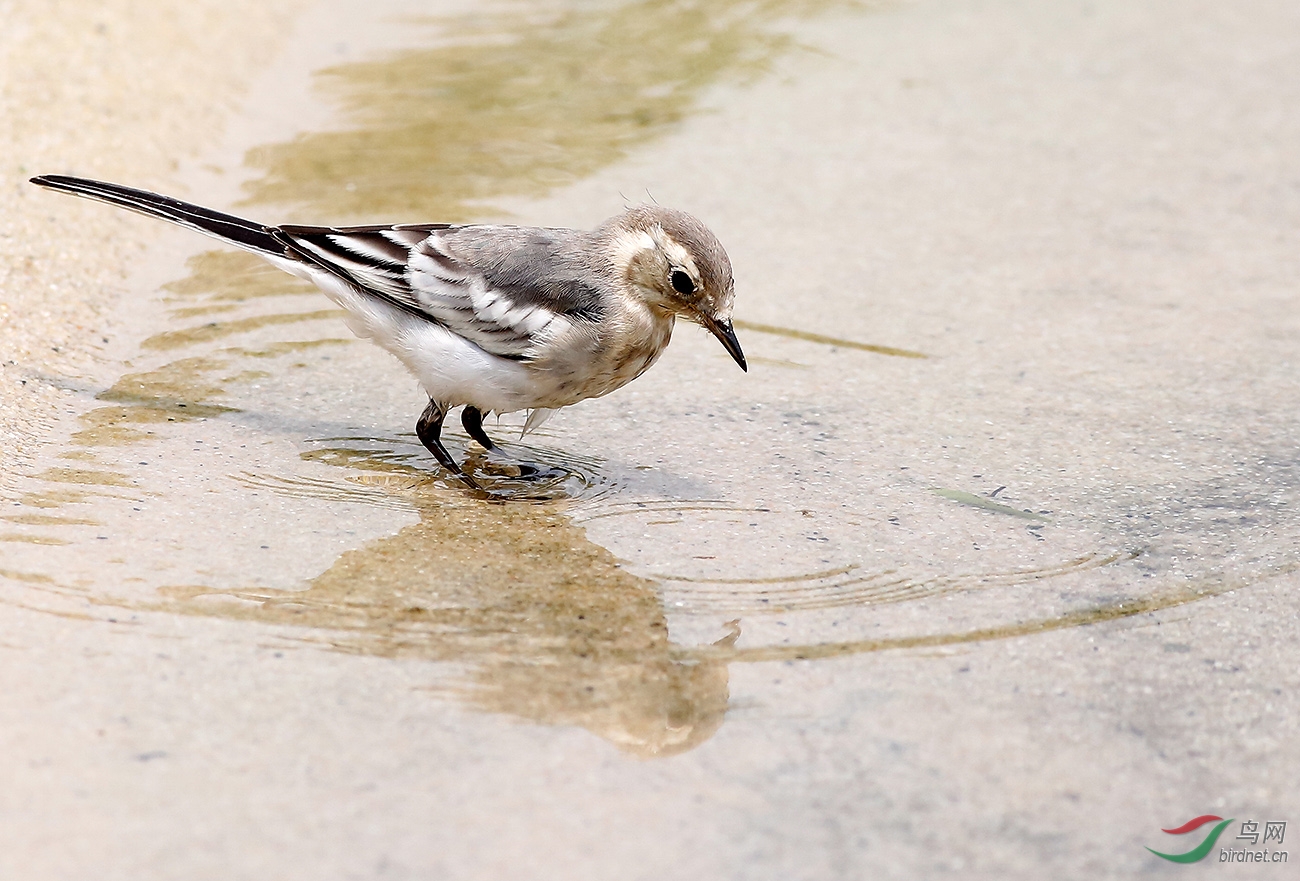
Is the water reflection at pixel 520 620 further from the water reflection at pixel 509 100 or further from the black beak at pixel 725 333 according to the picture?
the water reflection at pixel 509 100

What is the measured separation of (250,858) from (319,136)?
20.4 feet

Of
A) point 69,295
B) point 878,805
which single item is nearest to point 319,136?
point 69,295

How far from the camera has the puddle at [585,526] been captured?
13.8ft

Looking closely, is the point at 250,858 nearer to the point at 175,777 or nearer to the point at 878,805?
the point at 175,777

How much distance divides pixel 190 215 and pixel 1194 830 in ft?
14.9

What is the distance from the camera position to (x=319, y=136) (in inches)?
339

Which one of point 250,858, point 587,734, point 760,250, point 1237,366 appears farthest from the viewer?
point 760,250

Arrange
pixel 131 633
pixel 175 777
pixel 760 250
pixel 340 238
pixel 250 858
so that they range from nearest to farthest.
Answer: pixel 250 858, pixel 175 777, pixel 131 633, pixel 340 238, pixel 760 250

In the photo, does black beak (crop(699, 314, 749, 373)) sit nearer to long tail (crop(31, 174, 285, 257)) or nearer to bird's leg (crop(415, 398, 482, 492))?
bird's leg (crop(415, 398, 482, 492))

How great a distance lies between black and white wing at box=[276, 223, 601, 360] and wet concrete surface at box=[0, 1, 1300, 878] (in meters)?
0.61

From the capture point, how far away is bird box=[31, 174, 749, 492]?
543cm

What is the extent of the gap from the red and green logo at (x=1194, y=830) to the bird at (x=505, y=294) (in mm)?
2593

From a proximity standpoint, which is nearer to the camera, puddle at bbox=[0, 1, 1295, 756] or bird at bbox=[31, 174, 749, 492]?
puddle at bbox=[0, 1, 1295, 756]

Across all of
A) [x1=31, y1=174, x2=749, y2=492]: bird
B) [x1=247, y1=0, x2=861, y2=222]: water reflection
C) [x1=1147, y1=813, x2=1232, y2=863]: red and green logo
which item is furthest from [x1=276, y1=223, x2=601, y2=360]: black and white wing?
[x1=1147, y1=813, x2=1232, y2=863]: red and green logo
